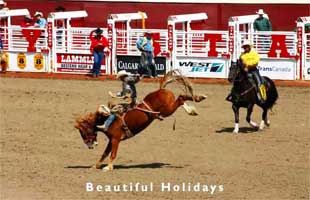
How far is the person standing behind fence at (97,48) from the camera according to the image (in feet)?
101

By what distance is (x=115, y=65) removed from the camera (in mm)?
31391

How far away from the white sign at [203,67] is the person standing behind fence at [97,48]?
2.16 metres

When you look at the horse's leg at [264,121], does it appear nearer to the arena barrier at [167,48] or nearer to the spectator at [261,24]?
the arena barrier at [167,48]

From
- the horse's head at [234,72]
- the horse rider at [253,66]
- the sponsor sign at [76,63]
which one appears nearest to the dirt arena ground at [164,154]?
the horse rider at [253,66]

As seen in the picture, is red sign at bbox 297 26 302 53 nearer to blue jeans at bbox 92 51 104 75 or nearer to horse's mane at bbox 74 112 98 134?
blue jeans at bbox 92 51 104 75

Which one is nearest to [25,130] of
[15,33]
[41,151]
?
[41,151]

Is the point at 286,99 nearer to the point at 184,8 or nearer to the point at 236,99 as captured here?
the point at 236,99

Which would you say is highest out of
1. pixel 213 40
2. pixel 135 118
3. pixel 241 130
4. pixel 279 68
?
pixel 213 40

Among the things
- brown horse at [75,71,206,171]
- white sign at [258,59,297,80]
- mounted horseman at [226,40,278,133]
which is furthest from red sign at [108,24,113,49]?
brown horse at [75,71,206,171]

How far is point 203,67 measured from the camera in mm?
30281

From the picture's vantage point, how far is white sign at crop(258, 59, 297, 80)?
96.4ft

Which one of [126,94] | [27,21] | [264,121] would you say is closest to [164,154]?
[126,94]

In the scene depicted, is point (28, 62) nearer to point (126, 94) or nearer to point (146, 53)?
point (146, 53)

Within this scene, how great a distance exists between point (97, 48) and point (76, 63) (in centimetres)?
145
